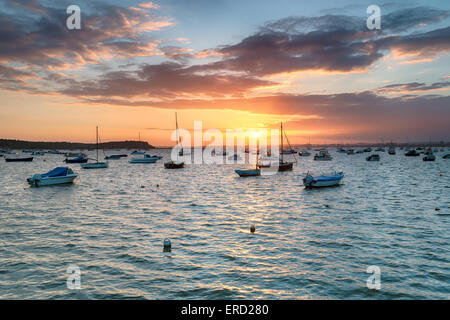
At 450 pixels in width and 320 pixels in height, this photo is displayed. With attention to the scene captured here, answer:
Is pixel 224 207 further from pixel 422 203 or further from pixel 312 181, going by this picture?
pixel 422 203

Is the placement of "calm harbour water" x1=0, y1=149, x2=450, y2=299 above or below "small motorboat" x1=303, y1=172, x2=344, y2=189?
below

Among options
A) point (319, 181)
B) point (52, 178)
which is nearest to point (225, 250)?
point (319, 181)

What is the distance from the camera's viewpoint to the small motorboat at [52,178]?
152 ft

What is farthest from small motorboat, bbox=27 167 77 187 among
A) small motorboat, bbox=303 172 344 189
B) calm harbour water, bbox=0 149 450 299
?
small motorboat, bbox=303 172 344 189

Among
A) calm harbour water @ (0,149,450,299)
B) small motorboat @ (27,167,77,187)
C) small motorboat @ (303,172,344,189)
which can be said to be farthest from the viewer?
small motorboat @ (27,167,77,187)

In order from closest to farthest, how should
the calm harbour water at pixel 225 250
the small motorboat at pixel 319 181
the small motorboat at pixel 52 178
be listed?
the calm harbour water at pixel 225 250, the small motorboat at pixel 319 181, the small motorboat at pixel 52 178

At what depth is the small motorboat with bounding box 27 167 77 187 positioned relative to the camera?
46.3 meters

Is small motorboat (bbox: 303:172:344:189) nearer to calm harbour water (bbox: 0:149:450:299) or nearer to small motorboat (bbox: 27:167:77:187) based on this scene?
calm harbour water (bbox: 0:149:450:299)

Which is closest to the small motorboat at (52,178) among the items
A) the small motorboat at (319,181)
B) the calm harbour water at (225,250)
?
the calm harbour water at (225,250)

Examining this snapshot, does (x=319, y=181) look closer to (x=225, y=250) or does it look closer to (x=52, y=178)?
(x=225, y=250)

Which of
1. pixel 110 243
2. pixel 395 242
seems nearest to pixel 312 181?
pixel 395 242

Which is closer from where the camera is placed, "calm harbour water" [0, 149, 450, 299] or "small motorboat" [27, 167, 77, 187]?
"calm harbour water" [0, 149, 450, 299]

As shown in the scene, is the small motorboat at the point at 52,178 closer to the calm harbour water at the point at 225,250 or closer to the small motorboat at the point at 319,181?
the calm harbour water at the point at 225,250
